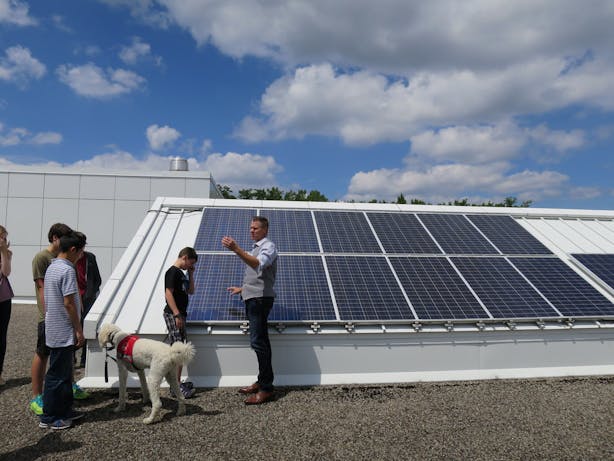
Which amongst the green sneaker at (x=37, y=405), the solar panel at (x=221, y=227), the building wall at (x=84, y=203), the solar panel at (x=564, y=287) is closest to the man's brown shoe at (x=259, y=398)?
the green sneaker at (x=37, y=405)

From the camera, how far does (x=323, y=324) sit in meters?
6.60

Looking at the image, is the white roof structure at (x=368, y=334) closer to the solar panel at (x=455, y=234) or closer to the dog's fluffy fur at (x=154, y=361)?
the solar panel at (x=455, y=234)

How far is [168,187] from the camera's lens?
1778 centimetres

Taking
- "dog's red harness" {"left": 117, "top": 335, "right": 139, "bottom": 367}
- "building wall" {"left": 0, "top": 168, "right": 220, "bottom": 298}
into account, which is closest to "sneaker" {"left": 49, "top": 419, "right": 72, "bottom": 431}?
→ "dog's red harness" {"left": 117, "top": 335, "right": 139, "bottom": 367}

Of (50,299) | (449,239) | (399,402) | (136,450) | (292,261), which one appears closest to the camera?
(136,450)

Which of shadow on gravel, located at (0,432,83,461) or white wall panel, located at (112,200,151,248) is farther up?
white wall panel, located at (112,200,151,248)

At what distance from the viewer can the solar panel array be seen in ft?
22.7

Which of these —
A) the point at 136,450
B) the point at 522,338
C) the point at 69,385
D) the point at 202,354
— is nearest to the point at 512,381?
the point at 522,338

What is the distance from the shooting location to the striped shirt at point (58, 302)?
496 centimetres

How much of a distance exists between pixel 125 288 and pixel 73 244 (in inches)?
76.4

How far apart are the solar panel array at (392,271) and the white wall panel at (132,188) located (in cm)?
1011

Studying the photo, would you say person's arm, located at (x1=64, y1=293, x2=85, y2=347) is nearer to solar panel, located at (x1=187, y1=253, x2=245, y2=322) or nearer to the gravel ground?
the gravel ground

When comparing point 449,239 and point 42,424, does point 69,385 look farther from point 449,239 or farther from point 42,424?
point 449,239

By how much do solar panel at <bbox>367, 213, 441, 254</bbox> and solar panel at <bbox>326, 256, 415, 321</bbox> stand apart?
0.72 m
